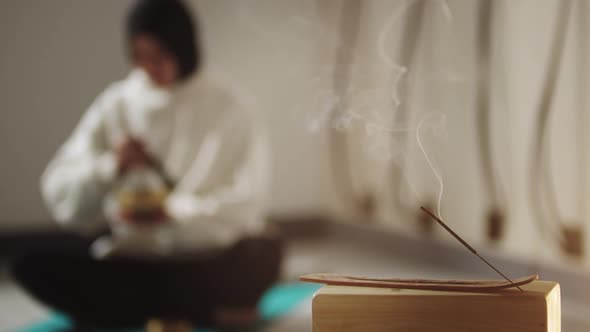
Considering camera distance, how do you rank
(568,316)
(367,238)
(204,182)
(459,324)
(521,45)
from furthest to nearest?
(367,238), (521,45), (204,182), (568,316), (459,324)

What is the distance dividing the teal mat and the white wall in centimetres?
103

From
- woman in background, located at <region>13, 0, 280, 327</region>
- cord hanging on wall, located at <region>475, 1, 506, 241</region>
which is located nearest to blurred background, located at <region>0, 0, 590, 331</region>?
cord hanging on wall, located at <region>475, 1, 506, 241</region>

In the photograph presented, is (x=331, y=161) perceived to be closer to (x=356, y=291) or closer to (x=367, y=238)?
(x=367, y=238)

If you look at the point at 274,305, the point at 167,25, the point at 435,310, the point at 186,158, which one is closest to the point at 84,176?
the point at 186,158

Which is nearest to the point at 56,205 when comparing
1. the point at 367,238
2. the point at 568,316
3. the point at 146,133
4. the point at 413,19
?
the point at 146,133

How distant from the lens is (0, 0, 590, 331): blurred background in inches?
79.7

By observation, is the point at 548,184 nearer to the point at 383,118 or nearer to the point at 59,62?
the point at 383,118

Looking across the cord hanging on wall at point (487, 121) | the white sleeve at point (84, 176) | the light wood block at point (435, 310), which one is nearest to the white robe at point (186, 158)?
the white sleeve at point (84, 176)

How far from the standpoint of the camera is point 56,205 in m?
→ 1.99

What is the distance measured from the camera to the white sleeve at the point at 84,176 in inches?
75.8

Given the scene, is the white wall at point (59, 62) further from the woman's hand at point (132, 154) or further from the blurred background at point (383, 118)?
the woman's hand at point (132, 154)

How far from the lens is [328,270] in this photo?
271 cm

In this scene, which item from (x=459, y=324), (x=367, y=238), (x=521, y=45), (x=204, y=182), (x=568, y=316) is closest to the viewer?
(x=459, y=324)

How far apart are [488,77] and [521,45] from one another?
135 millimetres
